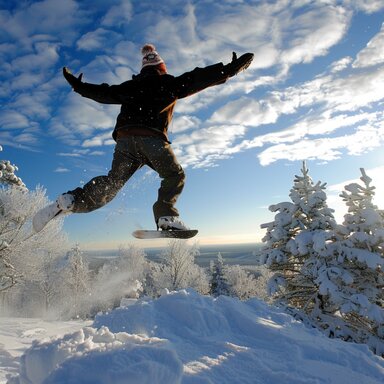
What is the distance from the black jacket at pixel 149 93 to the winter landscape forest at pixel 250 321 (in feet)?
6.60

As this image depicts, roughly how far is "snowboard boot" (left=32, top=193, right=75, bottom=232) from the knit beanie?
183 centimetres

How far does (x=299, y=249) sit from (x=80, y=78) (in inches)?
319

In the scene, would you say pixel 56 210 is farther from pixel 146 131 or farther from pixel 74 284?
pixel 74 284

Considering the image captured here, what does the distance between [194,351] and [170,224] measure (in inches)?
63.3

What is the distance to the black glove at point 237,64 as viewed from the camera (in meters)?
4.00

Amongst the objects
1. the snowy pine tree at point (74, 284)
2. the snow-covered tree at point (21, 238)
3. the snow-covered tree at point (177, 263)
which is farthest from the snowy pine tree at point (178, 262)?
the snow-covered tree at point (21, 238)

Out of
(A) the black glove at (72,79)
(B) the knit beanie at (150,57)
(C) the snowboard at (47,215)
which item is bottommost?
(C) the snowboard at (47,215)

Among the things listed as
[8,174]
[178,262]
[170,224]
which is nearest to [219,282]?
[178,262]

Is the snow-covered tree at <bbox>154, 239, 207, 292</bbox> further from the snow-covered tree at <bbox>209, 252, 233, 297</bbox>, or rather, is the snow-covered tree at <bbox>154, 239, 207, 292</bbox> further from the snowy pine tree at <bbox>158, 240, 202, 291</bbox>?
the snow-covered tree at <bbox>209, 252, 233, 297</bbox>

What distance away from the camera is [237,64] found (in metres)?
4.02

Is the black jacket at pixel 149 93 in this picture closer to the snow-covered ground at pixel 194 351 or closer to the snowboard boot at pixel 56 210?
the snowboard boot at pixel 56 210

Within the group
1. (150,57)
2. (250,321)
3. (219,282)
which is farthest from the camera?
(219,282)

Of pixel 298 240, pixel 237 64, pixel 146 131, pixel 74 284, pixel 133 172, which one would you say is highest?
pixel 237 64

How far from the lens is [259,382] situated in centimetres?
229
